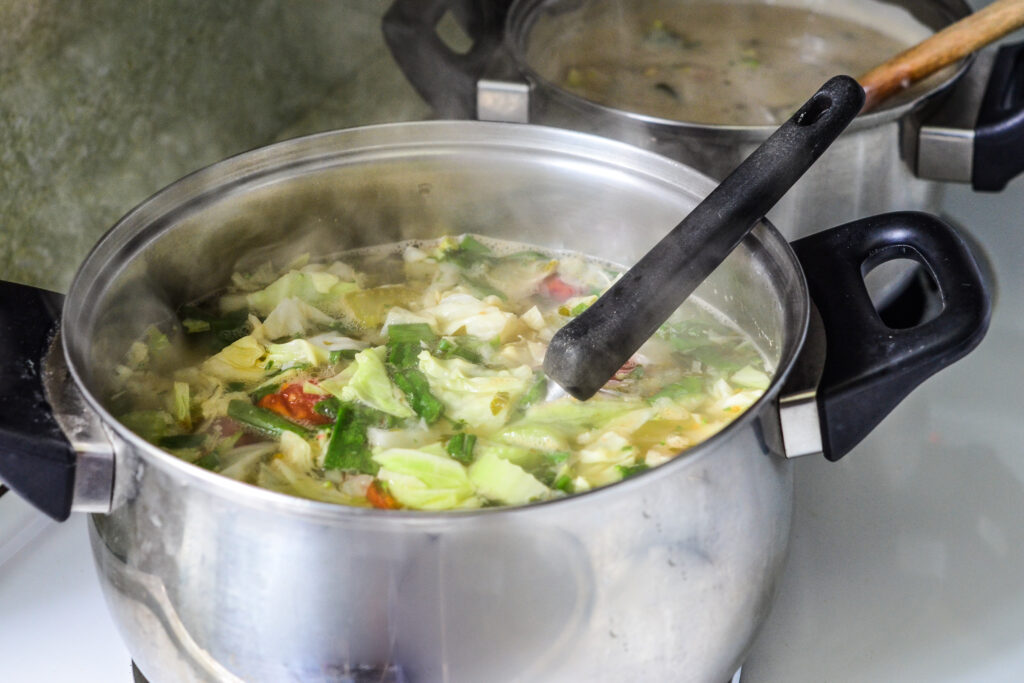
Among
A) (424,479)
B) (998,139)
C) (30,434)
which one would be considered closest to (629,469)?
(424,479)

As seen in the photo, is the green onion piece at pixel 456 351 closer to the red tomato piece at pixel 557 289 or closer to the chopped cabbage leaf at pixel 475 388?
the chopped cabbage leaf at pixel 475 388

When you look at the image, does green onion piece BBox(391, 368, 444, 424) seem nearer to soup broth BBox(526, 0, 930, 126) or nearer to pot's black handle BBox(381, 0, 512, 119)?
pot's black handle BBox(381, 0, 512, 119)

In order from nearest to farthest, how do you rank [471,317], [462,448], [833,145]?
[462,448] < [471,317] < [833,145]

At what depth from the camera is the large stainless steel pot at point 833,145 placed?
4.20 feet

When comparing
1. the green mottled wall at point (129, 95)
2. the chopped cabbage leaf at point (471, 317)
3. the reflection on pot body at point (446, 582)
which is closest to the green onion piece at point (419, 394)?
the chopped cabbage leaf at point (471, 317)

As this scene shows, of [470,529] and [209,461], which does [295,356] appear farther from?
[470,529]

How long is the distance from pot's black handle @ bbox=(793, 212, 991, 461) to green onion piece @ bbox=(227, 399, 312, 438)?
1.63 ft

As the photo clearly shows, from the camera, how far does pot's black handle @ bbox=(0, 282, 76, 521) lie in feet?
2.47

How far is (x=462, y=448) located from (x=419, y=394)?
12 cm

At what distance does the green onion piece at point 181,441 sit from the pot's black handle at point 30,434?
191 mm

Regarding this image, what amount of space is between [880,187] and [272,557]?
0.99 meters

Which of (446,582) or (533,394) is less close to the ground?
(446,582)

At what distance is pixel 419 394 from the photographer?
1.07 meters

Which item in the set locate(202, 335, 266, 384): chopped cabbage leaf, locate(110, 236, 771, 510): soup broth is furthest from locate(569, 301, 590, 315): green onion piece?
locate(202, 335, 266, 384): chopped cabbage leaf
